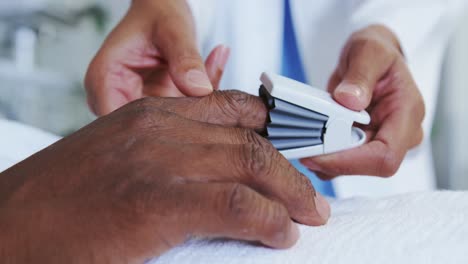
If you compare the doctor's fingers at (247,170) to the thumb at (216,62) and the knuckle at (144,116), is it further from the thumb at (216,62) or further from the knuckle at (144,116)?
the thumb at (216,62)

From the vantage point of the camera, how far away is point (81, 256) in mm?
326

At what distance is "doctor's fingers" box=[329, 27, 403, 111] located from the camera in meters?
0.53

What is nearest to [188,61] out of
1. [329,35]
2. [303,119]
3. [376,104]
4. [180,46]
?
[180,46]

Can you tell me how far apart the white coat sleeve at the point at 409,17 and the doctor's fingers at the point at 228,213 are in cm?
54

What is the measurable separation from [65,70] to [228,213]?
1.19 metres

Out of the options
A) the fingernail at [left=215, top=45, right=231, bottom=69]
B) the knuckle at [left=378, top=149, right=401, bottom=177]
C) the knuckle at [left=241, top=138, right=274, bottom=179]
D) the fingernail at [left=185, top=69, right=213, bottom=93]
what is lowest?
the knuckle at [left=378, top=149, right=401, bottom=177]

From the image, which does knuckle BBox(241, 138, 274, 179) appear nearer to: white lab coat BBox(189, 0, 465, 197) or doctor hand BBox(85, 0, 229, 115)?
doctor hand BBox(85, 0, 229, 115)

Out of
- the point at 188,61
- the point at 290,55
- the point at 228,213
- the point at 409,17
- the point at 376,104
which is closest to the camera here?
the point at 228,213

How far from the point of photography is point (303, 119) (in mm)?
480

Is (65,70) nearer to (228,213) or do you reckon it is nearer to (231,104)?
(231,104)

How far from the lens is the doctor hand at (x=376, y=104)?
1.82 feet

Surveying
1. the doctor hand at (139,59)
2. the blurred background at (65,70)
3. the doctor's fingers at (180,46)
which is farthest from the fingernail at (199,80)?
the blurred background at (65,70)

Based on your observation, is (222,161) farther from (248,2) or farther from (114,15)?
(114,15)

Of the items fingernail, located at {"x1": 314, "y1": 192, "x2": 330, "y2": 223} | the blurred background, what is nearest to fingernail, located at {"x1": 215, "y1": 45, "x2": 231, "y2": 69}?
fingernail, located at {"x1": 314, "y1": 192, "x2": 330, "y2": 223}
